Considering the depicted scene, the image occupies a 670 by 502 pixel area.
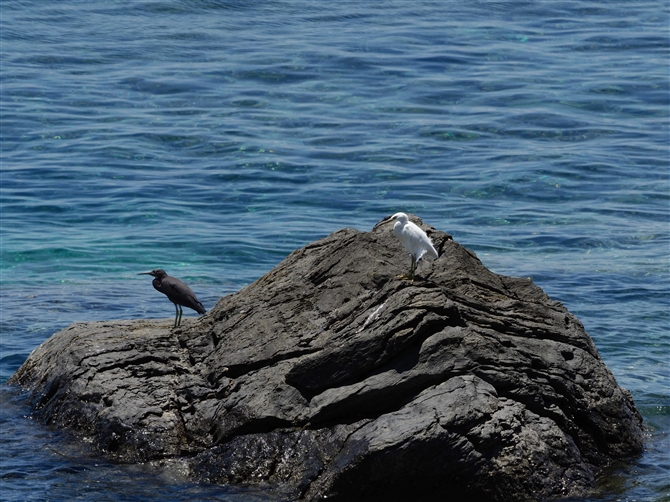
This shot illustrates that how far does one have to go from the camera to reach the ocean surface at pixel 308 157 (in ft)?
49.1

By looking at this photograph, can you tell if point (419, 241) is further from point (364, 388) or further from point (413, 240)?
point (364, 388)

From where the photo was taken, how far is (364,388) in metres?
8.95

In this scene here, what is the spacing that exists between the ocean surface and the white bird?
2.67 meters

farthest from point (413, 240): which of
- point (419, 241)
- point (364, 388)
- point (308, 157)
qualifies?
point (308, 157)

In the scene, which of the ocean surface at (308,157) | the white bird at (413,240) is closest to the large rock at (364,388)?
the white bird at (413,240)

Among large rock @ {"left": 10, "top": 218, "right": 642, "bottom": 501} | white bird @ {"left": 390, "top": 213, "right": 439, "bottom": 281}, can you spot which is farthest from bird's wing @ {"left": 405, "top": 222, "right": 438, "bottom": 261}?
large rock @ {"left": 10, "top": 218, "right": 642, "bottom": 501}

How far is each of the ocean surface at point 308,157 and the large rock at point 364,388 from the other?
0.45 meters

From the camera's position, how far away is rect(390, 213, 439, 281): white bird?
966cm

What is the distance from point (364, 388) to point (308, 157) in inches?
649

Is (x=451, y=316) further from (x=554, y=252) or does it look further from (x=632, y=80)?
(x=632, y=80)

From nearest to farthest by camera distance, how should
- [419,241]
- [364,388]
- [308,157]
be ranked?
[364,388], [419,241], [308,157]

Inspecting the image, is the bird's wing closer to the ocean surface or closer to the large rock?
the large rock

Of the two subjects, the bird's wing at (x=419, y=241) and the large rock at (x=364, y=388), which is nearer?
the large rock at (x=364, y=388)

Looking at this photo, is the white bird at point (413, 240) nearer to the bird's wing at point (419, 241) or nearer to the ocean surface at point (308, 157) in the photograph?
the bird's wing at point (419, 241)
